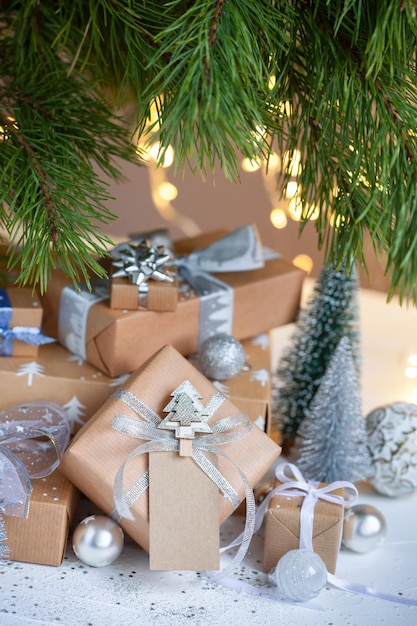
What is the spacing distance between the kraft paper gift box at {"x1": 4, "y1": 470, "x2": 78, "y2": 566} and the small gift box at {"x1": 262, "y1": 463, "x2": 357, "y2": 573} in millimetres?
214

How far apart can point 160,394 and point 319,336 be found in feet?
0.91

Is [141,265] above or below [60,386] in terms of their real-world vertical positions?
above

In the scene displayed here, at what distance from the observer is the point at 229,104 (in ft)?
2.07

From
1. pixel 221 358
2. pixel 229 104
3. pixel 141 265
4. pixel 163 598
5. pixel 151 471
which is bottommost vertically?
pixel 163 598

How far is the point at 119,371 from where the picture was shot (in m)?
0.92

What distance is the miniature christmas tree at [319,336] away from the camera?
102 cm

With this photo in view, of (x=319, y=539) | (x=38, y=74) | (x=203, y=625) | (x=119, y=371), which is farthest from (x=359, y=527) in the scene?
(x=38, y=74)

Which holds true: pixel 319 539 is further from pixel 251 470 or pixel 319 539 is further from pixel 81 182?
pixel 81 182

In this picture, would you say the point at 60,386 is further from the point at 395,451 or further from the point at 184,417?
the point at 395,451

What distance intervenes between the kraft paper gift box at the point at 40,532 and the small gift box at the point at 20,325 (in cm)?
20

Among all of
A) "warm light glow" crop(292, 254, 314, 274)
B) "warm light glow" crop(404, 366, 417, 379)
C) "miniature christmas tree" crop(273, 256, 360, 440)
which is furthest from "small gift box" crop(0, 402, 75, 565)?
"warm light glow" crop(292, 254, 314, 274)

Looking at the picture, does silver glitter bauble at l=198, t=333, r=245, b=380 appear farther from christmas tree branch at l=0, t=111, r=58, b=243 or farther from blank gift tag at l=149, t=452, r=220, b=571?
christmas tree branch at l=0, t=111, r=58, b=243

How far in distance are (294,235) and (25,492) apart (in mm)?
1473

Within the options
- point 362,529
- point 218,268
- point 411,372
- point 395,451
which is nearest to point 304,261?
point 411,372
